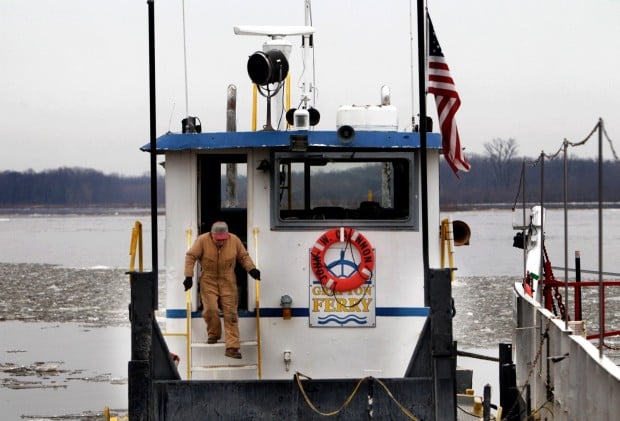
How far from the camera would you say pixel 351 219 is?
13.7 m

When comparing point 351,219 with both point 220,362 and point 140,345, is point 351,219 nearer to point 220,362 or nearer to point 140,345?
point 220,362

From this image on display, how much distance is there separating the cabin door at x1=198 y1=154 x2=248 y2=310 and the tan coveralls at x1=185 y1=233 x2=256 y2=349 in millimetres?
949

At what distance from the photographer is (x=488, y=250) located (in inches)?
3105

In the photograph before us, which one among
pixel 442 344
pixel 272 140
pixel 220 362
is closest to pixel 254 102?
pixel 272 140

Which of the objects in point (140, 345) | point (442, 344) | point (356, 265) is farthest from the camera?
point (356, 265)

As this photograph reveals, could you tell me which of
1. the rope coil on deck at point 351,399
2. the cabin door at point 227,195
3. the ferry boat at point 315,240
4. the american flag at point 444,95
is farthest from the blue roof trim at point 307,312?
the rope coil on deck at point 351,399

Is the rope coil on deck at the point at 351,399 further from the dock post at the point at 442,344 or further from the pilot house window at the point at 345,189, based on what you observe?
the pilot house window at the point at 345,189

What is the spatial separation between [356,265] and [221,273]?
153 cm

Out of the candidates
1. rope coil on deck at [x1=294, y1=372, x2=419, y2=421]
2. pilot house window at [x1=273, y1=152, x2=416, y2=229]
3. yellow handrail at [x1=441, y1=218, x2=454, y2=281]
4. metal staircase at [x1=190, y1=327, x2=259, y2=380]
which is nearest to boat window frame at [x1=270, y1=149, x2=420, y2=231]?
pilot house window at [x1=273, y1=152, x2=416, y2=229]

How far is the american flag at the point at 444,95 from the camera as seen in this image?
13125 millimetres

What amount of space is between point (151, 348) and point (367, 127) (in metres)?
3.75

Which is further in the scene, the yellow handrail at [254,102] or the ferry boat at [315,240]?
the yellow handrail at [254,102]

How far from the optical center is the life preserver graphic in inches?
531

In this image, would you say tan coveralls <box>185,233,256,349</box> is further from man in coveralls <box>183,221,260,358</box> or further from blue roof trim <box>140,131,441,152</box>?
blue roof trim <box>140,131,441,152</box>
